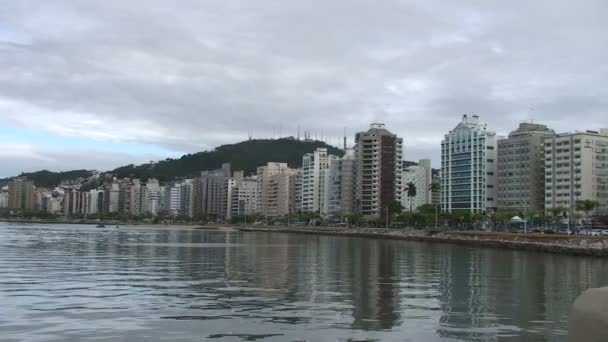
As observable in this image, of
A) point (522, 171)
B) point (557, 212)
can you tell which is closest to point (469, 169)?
point (522, 171)

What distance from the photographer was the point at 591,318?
7.29 meters

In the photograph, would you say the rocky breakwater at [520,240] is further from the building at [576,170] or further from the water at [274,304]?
the building at [576,170]

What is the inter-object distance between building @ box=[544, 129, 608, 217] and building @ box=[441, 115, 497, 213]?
66.6ft

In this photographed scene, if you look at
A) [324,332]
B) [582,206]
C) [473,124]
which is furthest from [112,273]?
[473,124]

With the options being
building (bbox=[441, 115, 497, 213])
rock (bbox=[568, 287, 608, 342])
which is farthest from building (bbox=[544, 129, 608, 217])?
rock (bbox=[568, 287, 608, 342])

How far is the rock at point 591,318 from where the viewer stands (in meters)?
7.13

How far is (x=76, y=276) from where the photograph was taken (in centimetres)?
3362

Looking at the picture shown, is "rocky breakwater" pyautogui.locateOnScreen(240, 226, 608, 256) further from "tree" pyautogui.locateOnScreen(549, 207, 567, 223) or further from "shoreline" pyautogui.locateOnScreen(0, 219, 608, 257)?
"tree" pyautogui.locateOnScreen(549, 207, 567, 223)

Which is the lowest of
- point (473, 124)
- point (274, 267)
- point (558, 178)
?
point (274, 267)

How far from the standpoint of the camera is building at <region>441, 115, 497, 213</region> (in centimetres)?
17938

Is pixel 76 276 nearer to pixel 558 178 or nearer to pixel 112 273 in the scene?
pixel 112 273

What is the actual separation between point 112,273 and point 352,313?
1904cm

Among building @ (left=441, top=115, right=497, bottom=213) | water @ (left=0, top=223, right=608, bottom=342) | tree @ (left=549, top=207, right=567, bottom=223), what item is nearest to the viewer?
water @ (left=0, top=223, right=608, bottom=342)

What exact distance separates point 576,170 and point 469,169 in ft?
110
